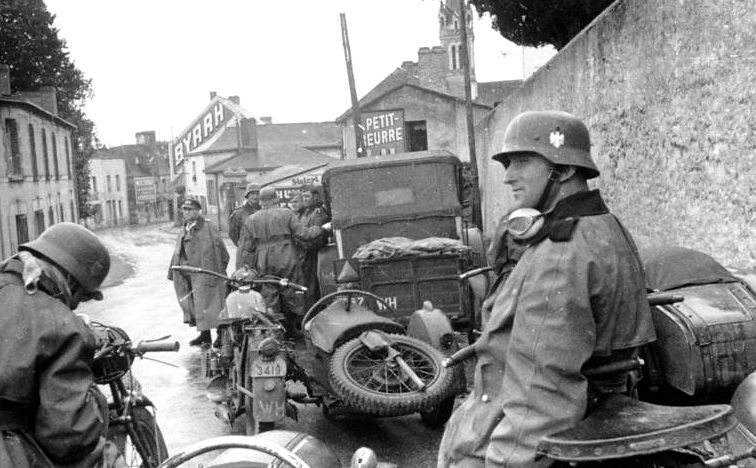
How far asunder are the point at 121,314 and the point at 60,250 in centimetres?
1179

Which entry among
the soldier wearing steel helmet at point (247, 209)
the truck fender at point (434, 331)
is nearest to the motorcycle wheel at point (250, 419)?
the truck fender at point (434, 331)

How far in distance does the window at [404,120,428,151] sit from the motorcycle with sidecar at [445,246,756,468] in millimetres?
30957

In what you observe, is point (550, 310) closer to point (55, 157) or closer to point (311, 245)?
point (311, 245)

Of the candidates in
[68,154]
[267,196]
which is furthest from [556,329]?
[68,154]

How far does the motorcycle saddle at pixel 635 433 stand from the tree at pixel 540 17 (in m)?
13.1

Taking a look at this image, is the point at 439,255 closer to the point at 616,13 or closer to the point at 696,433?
the point at 616,13

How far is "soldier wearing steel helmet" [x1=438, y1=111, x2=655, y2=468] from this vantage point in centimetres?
253

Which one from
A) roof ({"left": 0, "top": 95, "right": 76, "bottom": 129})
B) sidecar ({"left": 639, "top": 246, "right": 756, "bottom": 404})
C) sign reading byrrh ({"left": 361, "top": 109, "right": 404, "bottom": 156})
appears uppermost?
roof ({"left": 0, "top": 95, "right": 76, "bottom": 129})

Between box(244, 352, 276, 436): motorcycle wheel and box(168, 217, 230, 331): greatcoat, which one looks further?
box(168, 217, 230, 331): greatcoat

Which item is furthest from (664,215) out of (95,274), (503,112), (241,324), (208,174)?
(208,174)

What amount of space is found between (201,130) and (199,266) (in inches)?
2649

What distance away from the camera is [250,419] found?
6.41m

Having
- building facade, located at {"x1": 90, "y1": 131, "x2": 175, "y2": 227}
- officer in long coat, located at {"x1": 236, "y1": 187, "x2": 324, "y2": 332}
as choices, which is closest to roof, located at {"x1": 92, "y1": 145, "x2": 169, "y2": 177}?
building facade, located at {"x1": 90, "y1": 131, "x2": 175, "y2": 227}

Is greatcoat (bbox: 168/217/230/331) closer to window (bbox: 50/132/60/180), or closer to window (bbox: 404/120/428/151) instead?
window (bbox: 404/120/428/151)
